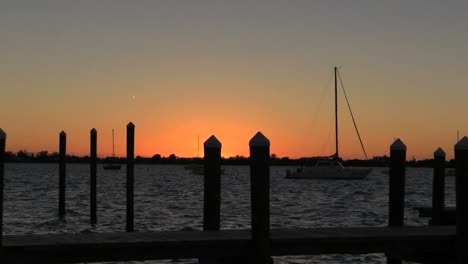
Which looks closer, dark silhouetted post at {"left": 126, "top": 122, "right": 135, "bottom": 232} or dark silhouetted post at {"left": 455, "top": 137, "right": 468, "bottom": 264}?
dark silhouetted post at {"left": 455, "top": 137, "right": 468, "bottom": 264}

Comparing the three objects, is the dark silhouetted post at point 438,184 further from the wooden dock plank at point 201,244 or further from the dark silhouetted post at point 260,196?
the dark silhouetted post at point 260,196

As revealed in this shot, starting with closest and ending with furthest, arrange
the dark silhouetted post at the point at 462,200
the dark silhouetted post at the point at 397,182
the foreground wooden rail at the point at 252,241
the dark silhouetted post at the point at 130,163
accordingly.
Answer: the foreground wooden rail at the point at 252,241, the dark silhouetted post at the point at 462,200, the dark silhouetted post at the point at 397,182, the dark silhouetted post at the point at 130,163

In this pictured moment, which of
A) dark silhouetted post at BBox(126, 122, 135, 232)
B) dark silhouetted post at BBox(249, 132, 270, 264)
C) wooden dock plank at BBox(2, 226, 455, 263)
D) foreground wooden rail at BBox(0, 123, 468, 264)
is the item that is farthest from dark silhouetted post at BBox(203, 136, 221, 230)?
dark silhouetted post at BBox(126, 122, 135, 232)

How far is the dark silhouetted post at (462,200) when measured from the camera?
12.2 meters

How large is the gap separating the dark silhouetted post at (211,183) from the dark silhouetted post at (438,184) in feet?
21.8

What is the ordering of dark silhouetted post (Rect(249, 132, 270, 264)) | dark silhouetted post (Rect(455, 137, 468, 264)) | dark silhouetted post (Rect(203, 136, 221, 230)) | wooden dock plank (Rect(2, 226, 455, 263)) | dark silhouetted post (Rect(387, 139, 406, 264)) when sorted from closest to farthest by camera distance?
wooden dock plank (Rect(2, 226, 455, 263)), dark silhouetted post (Rect(249, 132, 270, 264)), dark silhouetted post (Rect(455, 137, 468, 264)), dark silhouetted post (Rect(203, 136, 221, 230)), dark silhouetted post (Rect(387, 139, 406, 264))

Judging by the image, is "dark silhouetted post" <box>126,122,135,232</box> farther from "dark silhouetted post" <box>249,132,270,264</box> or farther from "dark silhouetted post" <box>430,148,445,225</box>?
"dark silhouetted post" <box>249,132,270,264</box>

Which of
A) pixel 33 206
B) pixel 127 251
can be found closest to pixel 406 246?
pixel 127 251

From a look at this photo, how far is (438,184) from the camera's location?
1750cm

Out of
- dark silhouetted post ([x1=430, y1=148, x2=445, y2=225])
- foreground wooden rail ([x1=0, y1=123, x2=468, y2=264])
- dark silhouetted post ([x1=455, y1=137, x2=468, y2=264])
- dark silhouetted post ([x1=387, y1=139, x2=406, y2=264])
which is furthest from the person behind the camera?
dark silhouetted post ([x1=430, y1=148, x2=445, y2=225])

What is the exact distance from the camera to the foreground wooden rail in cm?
1069

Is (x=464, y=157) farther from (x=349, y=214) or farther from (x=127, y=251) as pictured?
(x=349, y=214)

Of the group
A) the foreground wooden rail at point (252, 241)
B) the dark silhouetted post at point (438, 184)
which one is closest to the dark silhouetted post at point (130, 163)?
the dark silhouetted post at point (438, 184)

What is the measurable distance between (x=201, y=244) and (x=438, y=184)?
829 centimetres
